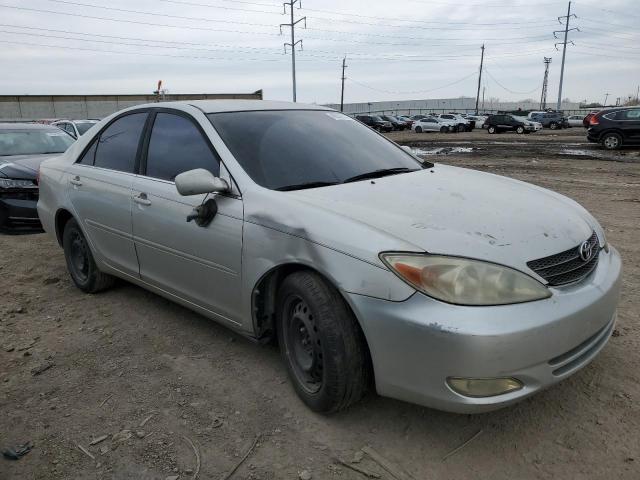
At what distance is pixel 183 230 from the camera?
323 cm

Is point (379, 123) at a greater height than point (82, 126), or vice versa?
point (82, 126)

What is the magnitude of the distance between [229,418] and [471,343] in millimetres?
1342

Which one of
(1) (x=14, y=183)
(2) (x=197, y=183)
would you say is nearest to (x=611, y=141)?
(1) (x=14, y=183)

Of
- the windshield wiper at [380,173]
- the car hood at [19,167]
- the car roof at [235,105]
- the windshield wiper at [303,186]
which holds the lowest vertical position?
the car hood at [19,167]

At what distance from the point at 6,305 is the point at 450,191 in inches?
147

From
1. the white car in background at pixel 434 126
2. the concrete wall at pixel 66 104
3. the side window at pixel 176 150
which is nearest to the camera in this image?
the side window at pixel 176 150

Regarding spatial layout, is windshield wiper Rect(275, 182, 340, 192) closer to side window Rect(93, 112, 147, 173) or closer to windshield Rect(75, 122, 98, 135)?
side window Rect(93, 112, 147, 173)

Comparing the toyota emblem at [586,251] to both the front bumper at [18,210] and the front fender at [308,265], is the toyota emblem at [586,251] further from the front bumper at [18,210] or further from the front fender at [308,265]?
the front bumper at [18,210]

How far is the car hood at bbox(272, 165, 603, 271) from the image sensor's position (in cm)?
229

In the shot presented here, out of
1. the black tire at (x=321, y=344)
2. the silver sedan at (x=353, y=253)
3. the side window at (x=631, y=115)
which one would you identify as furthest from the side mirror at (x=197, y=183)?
the side window at (x=631, y=115)

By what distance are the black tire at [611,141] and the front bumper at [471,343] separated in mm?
18684

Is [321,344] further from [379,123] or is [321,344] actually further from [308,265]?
[379,123]

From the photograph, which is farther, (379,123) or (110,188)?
(379,123)

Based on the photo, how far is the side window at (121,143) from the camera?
3.90m
